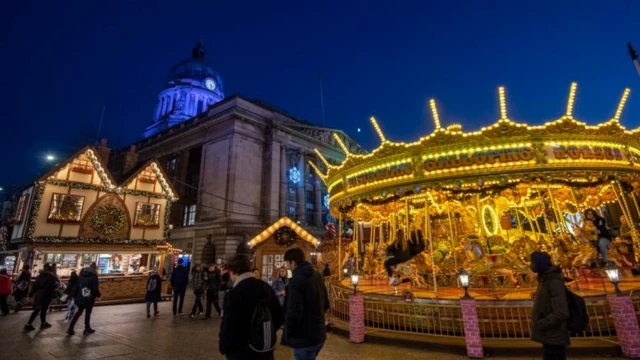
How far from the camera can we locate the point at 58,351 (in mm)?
6699

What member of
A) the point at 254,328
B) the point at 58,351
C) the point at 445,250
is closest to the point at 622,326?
the point at 445,250

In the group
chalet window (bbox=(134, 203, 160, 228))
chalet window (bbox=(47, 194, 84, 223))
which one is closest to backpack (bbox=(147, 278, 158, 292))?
chalet window (bbox=(47, 194, 84, 223))

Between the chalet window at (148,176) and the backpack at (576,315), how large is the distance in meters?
22.5

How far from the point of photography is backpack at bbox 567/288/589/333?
345cm

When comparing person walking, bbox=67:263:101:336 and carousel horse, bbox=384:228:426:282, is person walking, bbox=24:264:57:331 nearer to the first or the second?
person walking, bbox=67:263:101:336

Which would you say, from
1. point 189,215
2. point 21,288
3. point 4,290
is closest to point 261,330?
point 4,290

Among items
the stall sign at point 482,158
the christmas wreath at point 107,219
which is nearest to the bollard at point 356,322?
the stall sign at point 482,158

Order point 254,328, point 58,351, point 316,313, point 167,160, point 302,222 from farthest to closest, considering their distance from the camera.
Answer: point 167,160
point 302,222
point 58,351
point 316,313
point 254,328

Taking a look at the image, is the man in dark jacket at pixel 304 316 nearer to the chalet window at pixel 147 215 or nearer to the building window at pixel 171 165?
the chalet window at pixel 147 215

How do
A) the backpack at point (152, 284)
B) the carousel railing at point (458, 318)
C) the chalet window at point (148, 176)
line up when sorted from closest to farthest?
the carousel railing at point (458, 318), the backpack at point (152, 284), the chalet window at point (148, 176)

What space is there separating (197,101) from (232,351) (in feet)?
222

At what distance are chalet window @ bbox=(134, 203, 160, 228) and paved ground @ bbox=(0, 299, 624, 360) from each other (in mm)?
9855

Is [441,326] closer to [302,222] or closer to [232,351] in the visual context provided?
[232,351]

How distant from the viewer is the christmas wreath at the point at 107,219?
18.0m
